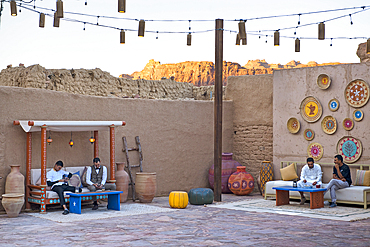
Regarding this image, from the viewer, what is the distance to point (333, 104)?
10.9 metres

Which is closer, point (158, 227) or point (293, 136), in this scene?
point (158, 227)

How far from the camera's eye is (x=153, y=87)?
21531 millimetres

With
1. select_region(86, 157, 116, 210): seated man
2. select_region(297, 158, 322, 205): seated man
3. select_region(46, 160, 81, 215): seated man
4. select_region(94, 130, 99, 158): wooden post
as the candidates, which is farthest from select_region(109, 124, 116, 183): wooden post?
select_region(297, 158, 322, 205): seated man

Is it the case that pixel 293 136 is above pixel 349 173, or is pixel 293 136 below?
above

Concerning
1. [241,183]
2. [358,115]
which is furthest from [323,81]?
[241,183]

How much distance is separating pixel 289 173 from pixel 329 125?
1495mm

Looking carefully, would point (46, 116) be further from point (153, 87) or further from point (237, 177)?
point (153, 87)

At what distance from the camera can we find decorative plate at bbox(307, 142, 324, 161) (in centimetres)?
1109

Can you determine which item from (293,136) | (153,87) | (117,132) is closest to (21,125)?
(117,132)

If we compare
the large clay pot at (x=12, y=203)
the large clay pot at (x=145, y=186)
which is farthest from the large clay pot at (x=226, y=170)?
the large clay pot at (x=12, y=203)

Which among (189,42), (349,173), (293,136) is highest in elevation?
(189,42)

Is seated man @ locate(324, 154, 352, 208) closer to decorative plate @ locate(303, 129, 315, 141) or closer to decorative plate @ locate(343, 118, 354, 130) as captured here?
decorative plate @ locate(343, 118, 354, 130)

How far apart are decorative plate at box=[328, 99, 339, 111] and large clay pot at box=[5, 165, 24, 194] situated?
7.10 metres

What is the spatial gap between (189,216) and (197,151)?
4129 millimetres
